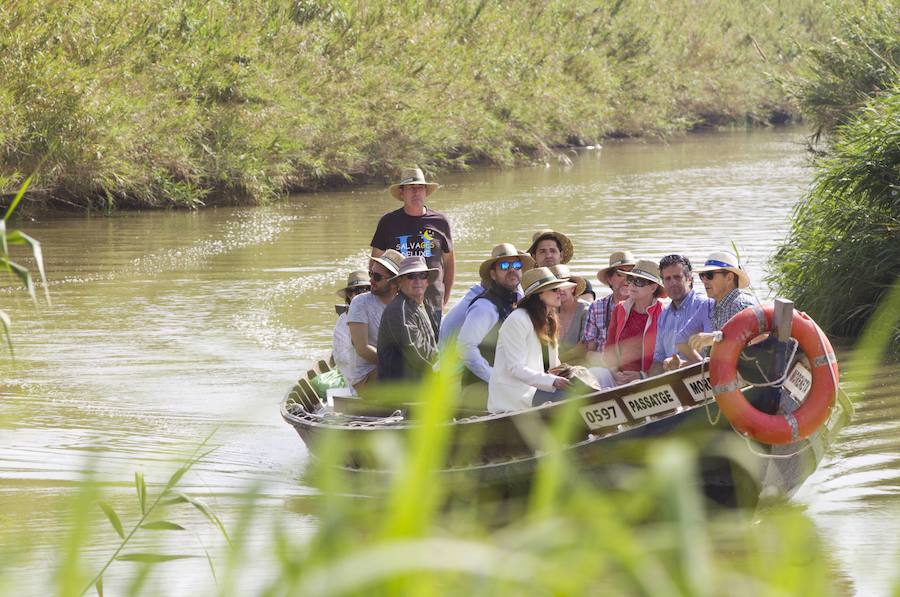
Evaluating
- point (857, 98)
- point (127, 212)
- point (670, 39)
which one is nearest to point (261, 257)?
point (127, 212)

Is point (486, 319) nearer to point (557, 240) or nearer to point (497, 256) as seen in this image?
point (497, 256)

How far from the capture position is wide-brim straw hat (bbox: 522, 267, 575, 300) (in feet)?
23.5

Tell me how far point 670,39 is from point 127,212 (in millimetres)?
43013

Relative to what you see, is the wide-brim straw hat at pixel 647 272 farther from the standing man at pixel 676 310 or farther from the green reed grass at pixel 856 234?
the green reed grass at pixel 856 234

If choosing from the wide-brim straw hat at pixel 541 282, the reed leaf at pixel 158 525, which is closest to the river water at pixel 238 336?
the reed leaf at pixel 158 525

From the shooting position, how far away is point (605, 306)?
29.5 ft

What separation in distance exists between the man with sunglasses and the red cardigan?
2.27ft

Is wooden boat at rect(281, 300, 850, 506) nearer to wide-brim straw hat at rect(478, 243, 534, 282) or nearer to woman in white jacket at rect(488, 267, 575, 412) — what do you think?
woman in white jacket at rect(488, 267, 575, 412)

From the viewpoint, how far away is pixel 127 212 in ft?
83.1

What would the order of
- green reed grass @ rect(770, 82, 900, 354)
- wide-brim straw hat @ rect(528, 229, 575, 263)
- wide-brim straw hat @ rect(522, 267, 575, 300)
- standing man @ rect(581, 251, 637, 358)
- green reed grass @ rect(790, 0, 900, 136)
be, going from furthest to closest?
green reed grass @ rect(790, 0, 900, 136), green reed grass @ rect(770, 82, 900, 354), wide-brim straw hat @ rect(528, 229, 575, 263), standing man @ rect(581, 251, 637, 358), wide-brim straw hat @ rect(522, 267, 575, 300)

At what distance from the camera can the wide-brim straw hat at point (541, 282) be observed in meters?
7.16

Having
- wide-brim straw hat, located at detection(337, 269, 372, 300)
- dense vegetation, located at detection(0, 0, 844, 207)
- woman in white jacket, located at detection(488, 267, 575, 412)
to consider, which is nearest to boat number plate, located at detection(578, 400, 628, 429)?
woman in white jacket, located at detection(488, 267, 575, 412)

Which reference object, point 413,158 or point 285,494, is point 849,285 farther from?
point 413,158

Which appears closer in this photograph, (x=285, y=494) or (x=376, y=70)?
(x=285, y=494)
